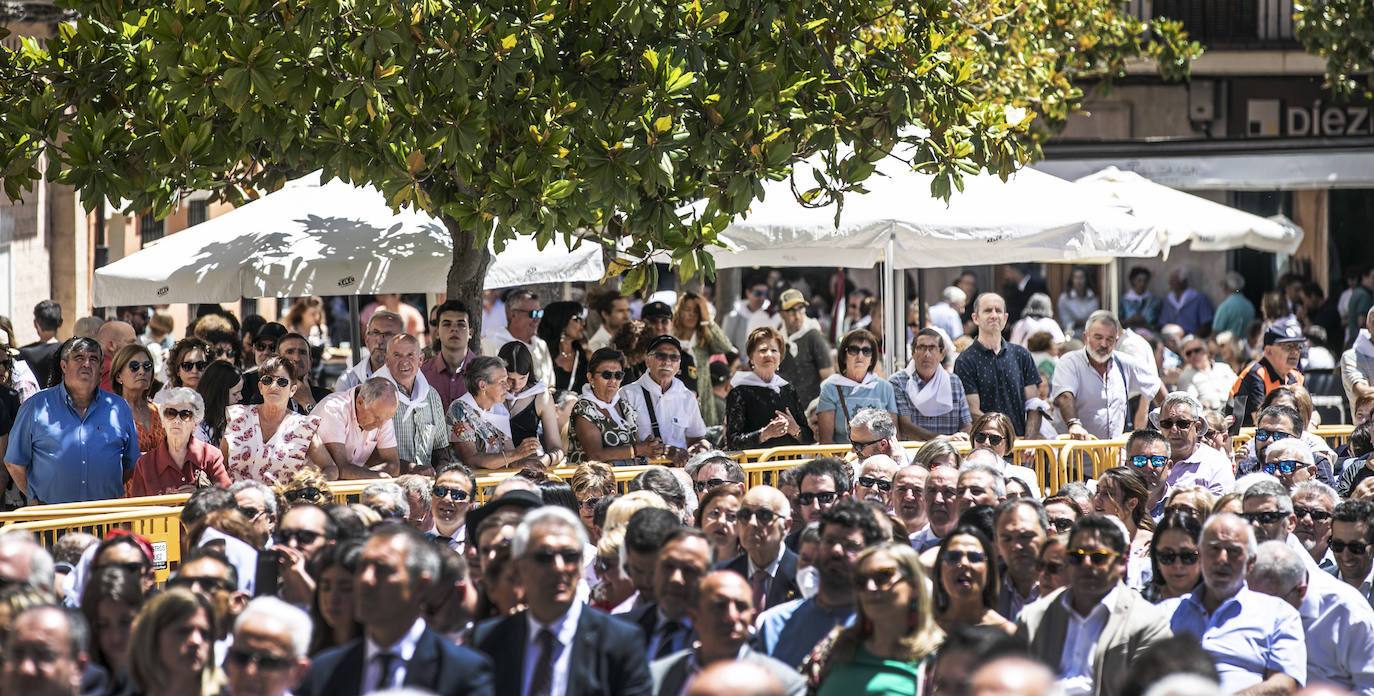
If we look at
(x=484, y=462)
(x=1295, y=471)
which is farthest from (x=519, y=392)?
(x=1295, y=471)

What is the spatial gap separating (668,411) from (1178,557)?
4.48m

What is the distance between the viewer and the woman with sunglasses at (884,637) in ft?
19.6

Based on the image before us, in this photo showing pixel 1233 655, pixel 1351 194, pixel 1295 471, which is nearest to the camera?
pixel 1233 655

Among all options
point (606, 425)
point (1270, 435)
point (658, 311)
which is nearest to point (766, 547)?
point (606, 425)

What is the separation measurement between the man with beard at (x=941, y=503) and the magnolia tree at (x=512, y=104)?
1919mm

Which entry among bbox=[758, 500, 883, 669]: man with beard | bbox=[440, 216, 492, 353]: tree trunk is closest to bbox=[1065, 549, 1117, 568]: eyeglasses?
bbox=[758, 500, 883, 669]: man with beard

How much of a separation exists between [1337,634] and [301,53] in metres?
5.67

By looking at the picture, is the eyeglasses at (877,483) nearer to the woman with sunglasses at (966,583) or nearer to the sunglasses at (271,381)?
the woman with sunglasses at (966,583)

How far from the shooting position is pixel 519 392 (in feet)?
36.1

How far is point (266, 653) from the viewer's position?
17.8 feet

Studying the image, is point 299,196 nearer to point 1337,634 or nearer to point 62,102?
point 62,102

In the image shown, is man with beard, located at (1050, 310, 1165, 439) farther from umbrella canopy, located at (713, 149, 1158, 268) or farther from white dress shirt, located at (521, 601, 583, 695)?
white dress shirt, located at (521, 601, 583, 695)

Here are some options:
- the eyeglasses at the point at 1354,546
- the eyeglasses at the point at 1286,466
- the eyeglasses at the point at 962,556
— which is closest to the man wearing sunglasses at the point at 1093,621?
the eyeglasses at the point at 962,556

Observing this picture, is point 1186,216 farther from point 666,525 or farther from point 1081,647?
point 666,525
